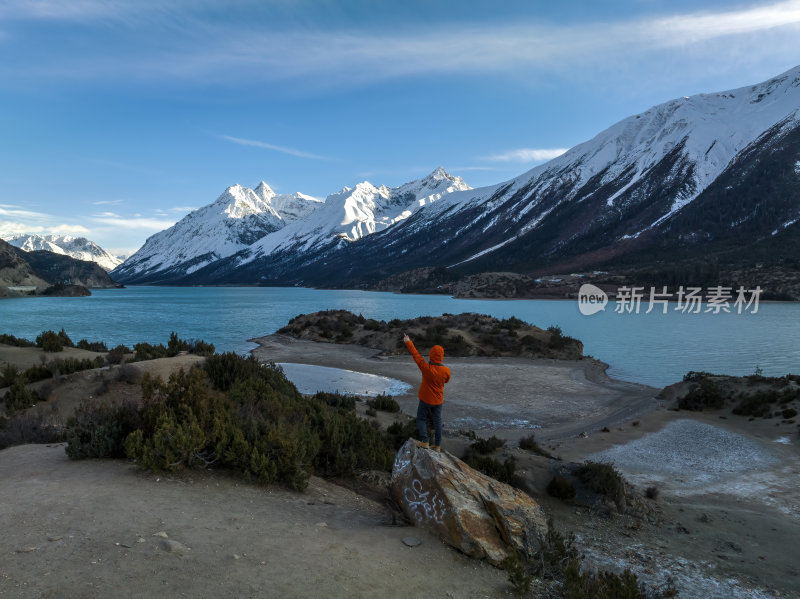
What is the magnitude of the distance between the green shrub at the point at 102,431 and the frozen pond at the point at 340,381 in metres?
12.2

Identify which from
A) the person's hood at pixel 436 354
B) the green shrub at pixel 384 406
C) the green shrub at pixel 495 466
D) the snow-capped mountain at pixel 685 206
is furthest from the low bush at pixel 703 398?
Result: the snow-capped mountain at pixel 685 206

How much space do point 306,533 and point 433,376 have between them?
10.7ft

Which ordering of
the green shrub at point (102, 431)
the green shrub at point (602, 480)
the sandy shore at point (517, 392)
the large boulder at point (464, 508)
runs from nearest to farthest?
the large boulder at point (464, 508) → the green shrub at point (102, 431) → the green shrub at point (602, 480) → the sandy shore at point (517, 392)

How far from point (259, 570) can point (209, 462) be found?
9.49 ft

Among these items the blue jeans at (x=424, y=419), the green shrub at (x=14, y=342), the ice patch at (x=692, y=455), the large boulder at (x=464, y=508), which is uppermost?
the blue jeans at (x=424, y=419)

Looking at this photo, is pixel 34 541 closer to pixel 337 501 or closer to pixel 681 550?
pixel 337 501

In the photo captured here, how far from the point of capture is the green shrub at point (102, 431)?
24.5ft

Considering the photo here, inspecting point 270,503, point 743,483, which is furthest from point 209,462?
point 743,483

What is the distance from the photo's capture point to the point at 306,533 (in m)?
5.62

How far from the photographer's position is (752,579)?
21.7ft

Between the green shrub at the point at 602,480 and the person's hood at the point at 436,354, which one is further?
the green shrub at the point at 602,480

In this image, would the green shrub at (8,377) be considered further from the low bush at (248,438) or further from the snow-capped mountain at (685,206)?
the snow-capped mountain at (685,206)

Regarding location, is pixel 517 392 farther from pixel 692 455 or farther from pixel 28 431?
pixel 28 431

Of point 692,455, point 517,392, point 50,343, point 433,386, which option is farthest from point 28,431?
point 517,392
